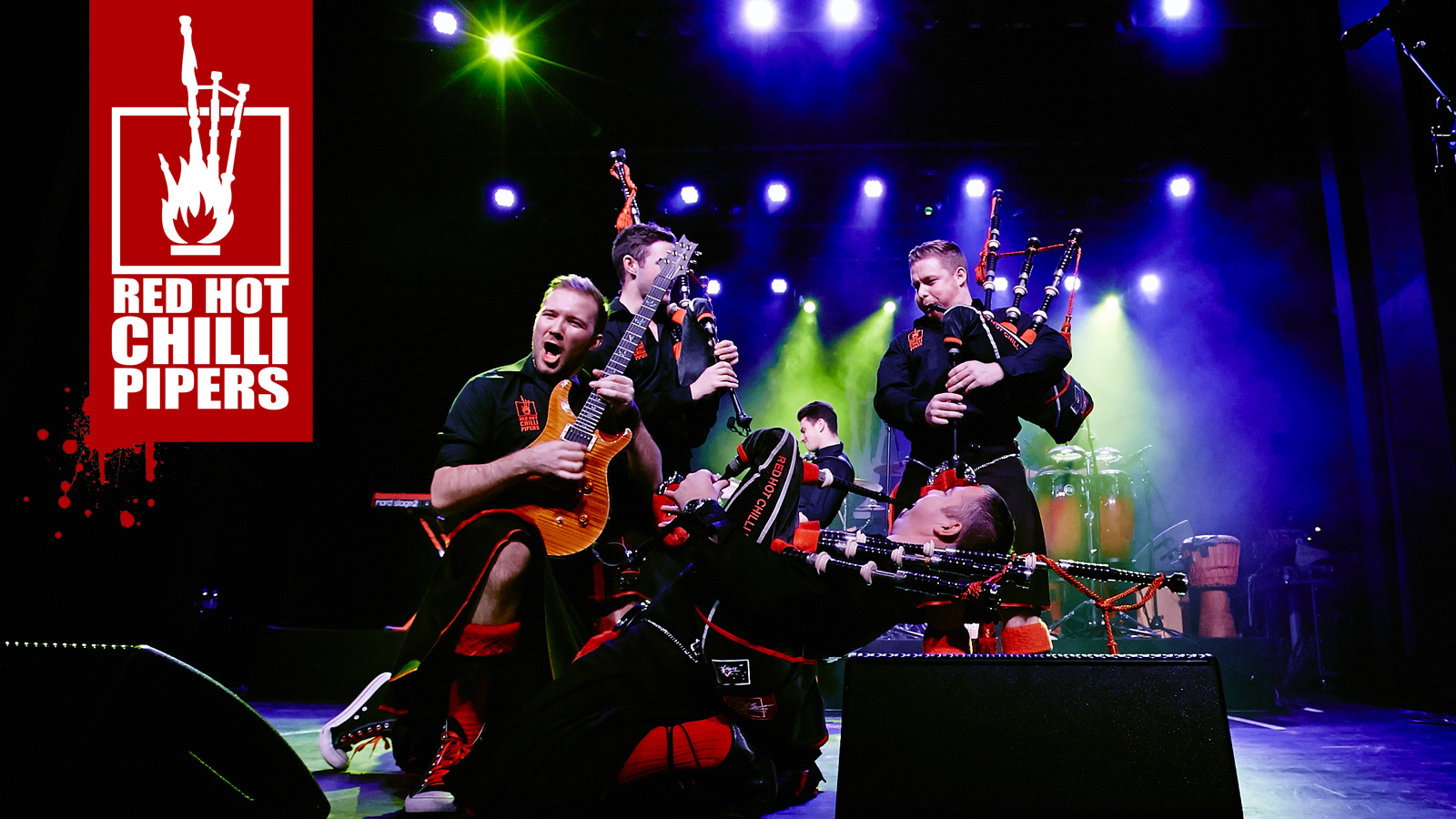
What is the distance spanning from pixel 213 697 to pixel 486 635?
1.15 m

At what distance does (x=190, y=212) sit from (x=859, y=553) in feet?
17.1

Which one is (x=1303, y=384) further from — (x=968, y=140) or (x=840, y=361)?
(x=840, y=361)

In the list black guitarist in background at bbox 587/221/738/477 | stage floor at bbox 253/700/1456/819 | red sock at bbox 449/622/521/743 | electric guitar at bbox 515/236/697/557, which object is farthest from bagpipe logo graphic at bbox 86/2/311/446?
red sock at bbox 449/622/521/743

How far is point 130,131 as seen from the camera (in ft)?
16.2

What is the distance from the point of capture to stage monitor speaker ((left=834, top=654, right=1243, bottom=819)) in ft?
5.39

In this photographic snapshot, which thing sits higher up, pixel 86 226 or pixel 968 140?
pixel 968 140

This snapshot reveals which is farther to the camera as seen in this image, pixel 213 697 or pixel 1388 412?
pixel 1388 412

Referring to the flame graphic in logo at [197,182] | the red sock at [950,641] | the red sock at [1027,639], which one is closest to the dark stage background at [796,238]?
the flame graphic in logo at [197,182]

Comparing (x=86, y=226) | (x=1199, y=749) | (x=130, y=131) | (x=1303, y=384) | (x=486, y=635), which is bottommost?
(x=1199, y=749)

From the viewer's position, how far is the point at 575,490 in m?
2.64

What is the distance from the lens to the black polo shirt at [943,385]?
307 centimetres

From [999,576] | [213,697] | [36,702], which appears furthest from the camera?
[999,576]

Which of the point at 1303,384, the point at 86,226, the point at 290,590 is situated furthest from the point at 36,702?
the point at 1303,384

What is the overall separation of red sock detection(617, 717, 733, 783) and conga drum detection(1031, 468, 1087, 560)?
5886 millimetres
